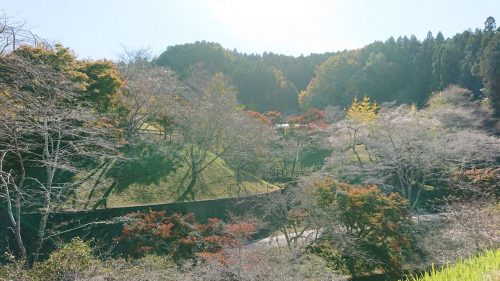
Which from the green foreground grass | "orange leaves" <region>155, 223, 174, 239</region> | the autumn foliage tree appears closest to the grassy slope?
"orange leaves" <region>155, 223, 174, 239</region>

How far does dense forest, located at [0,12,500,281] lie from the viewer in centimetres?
1054

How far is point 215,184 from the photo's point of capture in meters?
21.9

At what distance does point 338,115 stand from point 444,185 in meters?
14.9

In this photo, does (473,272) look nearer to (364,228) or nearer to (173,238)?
(173,238)

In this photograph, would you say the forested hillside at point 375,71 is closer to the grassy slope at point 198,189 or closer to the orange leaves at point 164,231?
the grassy slope at point 198,189

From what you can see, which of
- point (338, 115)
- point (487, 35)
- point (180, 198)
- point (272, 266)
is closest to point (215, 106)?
point (180, 198)

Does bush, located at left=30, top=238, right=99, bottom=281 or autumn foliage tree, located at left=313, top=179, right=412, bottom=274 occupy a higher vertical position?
bush, located at left=30, top=238, right=99, bottom=281

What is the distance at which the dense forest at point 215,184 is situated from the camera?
34.6 feet

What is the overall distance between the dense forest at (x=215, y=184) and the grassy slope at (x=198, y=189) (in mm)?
96

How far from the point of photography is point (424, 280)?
270 centimetres

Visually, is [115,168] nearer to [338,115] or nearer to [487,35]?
[338,115]

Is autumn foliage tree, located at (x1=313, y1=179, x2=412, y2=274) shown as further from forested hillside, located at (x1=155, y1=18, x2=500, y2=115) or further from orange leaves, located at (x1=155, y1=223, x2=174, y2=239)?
forested hillside, located at (x1=155, y1=18, x2=500, y2=115)

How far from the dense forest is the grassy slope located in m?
0.10

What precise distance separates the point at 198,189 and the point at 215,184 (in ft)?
4.61
